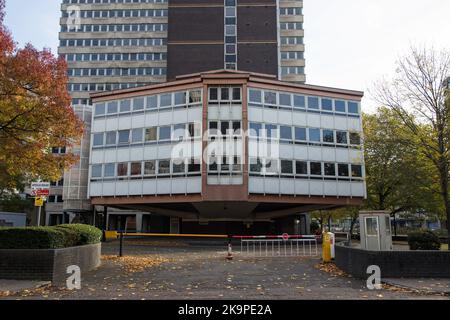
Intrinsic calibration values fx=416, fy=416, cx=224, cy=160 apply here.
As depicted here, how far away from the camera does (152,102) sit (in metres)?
36.0

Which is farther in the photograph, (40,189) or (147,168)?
(147,168)

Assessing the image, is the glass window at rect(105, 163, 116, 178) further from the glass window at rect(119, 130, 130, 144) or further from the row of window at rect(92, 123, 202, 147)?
the glass window at rect(119, 130, 130, 144)

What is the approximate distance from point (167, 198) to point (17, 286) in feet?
76.8

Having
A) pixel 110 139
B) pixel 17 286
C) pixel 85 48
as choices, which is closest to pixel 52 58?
pixel 17 286

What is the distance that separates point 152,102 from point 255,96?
29.4 feet

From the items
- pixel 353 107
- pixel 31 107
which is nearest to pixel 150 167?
pixel 353 107

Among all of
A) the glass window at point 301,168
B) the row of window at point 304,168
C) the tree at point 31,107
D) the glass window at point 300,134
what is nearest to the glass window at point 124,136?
the row of window at point 304,168

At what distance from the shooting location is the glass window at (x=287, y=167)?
33.2 m

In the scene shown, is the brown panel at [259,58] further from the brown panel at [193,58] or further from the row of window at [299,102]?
the row of window at [299,102]

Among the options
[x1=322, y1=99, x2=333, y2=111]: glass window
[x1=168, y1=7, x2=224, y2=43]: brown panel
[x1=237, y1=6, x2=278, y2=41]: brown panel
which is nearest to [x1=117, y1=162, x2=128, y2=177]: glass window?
[x1=322, y1=99, x2=333, y2=111]: glass window

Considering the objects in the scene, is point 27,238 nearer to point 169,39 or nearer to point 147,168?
point 147,168

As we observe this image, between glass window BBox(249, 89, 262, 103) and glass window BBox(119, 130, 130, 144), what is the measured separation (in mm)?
11066

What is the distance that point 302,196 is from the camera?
33469 millimetres

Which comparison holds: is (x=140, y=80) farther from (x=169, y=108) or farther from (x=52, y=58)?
(x=52, y=58)
